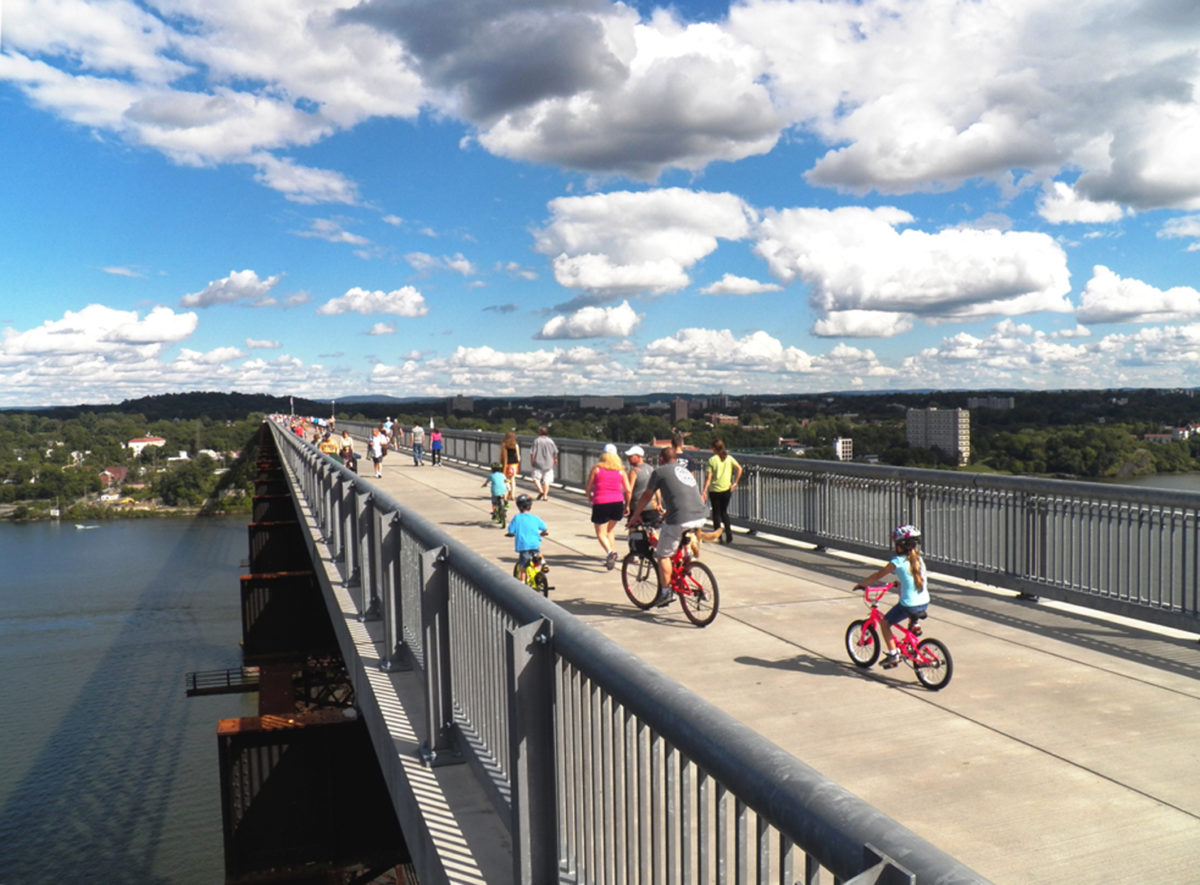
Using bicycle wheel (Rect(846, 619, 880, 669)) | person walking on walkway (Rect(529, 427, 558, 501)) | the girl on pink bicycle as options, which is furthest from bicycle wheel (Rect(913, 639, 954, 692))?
person walking on walkway (Rect(529, 427, 558, 501))

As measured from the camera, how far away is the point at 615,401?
302 feet

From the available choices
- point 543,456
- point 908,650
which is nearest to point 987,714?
point 908,650

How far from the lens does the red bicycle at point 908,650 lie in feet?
23.5

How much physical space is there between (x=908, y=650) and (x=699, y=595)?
2.64 metres

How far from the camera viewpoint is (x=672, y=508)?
9.73 metres

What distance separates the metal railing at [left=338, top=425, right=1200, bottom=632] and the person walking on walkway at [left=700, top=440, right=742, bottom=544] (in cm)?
94

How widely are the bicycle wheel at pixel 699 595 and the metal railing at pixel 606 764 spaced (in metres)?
3.63

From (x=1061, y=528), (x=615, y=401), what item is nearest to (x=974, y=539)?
(x=1061, y=528)

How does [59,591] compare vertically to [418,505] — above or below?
below

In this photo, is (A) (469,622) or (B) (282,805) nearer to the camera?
(A) (469,622)

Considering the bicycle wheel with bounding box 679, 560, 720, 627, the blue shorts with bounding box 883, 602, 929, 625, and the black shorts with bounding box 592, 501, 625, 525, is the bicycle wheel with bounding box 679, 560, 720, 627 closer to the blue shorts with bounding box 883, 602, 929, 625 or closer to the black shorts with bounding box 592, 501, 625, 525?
the blue shorts with bounding box 883, 602, 929, 625

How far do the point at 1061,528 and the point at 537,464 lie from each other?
12.9m

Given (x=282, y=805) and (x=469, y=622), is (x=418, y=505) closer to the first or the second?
(x=282, y=805)

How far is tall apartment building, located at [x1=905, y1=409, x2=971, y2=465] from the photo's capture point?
16.8 metres
